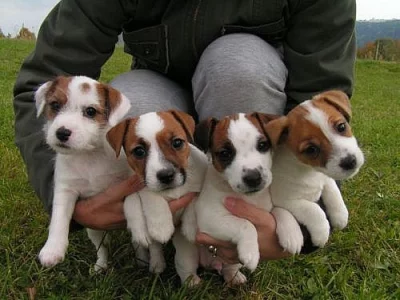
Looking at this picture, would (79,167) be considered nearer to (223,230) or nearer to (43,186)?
(43,186)

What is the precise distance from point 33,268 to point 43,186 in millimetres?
391

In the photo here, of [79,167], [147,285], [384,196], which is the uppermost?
[79,167]

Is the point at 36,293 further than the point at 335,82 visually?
No

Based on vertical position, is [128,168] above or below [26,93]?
below

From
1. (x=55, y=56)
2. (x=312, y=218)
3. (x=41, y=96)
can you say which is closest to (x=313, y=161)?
(x=312, y=218)

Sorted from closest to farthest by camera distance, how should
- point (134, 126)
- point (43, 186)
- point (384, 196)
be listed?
point (134, 126), point (43, 186), point (384, 196)

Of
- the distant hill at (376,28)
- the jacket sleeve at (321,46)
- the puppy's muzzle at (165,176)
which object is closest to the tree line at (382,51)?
the jacket sleeve at (321,46)

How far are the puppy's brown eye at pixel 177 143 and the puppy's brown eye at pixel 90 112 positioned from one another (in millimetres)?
386

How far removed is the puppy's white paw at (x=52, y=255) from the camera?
222 centimetres

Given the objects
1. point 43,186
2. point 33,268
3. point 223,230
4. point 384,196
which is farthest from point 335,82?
point 33,268

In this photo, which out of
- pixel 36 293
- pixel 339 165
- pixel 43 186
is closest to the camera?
pixel 339 165

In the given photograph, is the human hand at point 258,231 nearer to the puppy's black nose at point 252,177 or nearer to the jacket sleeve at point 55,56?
the puppy's black nose at point 252,177

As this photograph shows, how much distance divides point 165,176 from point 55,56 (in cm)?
97

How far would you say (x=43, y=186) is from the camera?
101 inches
